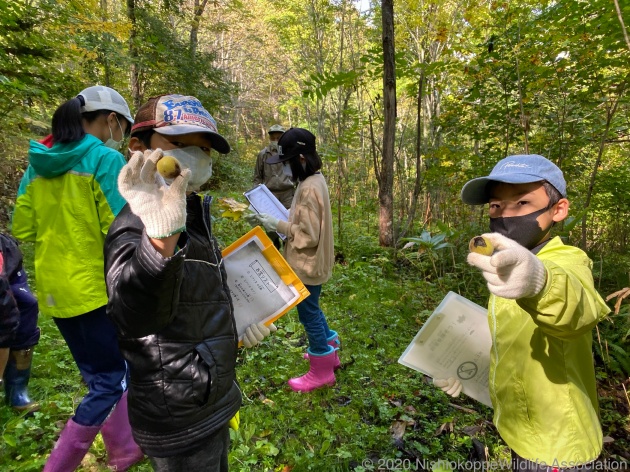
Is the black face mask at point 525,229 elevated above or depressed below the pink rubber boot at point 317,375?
above

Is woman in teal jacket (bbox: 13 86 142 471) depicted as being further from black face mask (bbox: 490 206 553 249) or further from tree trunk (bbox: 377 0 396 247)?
tree trunk (bbox: 377 0 396 247)

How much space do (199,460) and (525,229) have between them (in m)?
1.55

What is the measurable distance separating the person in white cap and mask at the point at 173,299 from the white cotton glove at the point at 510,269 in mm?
836

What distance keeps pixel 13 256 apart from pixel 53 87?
4048mm

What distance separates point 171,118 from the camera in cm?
137

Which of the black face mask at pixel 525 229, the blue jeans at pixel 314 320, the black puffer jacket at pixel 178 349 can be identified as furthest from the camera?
the blue jeans at pixel 314 320

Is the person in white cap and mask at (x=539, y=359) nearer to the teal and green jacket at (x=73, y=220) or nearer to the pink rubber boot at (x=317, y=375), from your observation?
the pink rubber boot at (x=317, y=375)

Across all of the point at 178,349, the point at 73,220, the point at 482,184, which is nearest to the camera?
the point at 178,349

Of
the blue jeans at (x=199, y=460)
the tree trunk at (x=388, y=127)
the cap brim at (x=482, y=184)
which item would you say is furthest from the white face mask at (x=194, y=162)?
the tree trunk at (x=388, y=127)

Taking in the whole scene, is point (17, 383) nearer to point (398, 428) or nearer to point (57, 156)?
point (57, 156)

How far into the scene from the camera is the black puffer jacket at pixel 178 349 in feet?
3.53

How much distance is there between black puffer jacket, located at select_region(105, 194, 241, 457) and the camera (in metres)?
1.08

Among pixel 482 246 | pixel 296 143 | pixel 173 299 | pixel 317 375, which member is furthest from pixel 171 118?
pixel 317 375

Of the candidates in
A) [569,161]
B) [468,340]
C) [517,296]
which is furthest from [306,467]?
[569,161]
